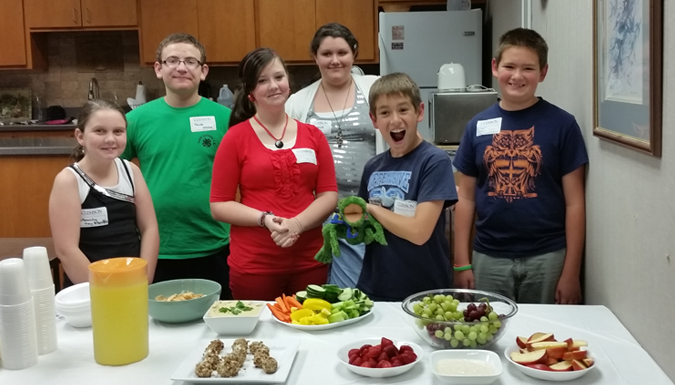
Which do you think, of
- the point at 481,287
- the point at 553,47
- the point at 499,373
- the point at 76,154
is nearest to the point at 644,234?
the point at 499,373

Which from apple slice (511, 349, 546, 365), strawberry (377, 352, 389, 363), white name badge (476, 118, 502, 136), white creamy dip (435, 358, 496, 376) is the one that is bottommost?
white creamy dip (435, 358, 496, 376)

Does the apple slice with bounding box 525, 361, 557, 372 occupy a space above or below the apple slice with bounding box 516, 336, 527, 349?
below

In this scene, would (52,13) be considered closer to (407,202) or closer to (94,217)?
(94,217)

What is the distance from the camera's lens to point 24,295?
1194mm

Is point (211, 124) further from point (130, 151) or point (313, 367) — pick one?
point (313, 367)

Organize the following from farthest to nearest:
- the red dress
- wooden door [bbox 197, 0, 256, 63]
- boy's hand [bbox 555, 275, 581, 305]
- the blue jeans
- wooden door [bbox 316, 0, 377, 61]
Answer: wooden door [bbox 197, 0, 256, 63] < wooden door [bbox 316, 0, 377, 61] < the blue jeans < the red dress < boy's hand [bbox 555, 275, 581, 305]

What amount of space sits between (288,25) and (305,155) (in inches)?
116

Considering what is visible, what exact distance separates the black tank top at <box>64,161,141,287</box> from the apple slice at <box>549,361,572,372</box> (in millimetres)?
1304

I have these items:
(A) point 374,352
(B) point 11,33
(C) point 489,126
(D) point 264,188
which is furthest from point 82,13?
(A) point 374,352

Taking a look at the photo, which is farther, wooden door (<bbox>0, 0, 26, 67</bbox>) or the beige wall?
wooden door (<bbox>0, 0, 26, 67</bbox>)

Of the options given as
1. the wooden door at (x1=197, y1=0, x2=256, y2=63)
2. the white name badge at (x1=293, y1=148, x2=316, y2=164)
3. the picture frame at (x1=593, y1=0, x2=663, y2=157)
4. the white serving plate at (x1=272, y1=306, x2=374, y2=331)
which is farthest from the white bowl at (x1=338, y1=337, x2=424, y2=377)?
the wooden door at (x1=197, y1=0, x2=256, y2=63)

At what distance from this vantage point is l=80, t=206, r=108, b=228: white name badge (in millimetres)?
1762

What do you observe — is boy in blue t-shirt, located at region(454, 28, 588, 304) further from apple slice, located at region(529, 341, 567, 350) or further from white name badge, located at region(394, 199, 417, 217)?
apple slice, located at region(529, 341, 567, 350)

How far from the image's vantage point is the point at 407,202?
1698 millimetres
